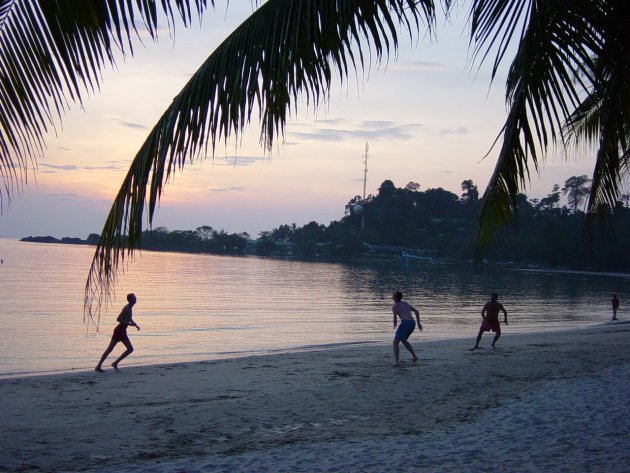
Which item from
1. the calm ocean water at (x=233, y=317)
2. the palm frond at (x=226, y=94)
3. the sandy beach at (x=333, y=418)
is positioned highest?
the palm frond at (x=226, y=94)

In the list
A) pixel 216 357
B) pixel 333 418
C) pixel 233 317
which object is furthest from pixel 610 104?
pixel 233 317

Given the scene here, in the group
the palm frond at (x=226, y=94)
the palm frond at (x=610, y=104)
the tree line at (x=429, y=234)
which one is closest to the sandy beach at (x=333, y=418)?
the palm frond at (x=610, y=104)

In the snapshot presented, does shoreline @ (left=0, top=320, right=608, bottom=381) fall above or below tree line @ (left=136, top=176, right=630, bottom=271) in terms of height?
below

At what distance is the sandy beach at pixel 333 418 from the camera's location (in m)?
6.03

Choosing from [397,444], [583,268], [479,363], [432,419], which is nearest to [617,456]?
[397,444]

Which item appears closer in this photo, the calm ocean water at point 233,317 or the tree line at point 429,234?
the calm ocean water at point 233,317

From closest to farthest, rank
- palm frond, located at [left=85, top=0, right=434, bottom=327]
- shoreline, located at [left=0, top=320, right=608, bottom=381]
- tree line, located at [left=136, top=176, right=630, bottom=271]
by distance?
1. palm frond, located at [left=85, top=0, right=434, bottom=327]
2. shoreline, located at [left=0, top=320, right=608, bottom=381]
3. tree line, located at [left=136, top=176, right=630, bottom=271]

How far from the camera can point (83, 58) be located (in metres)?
2.12

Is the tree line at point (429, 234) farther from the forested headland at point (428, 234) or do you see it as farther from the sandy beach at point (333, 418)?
the sandy beach at point (333, 418)

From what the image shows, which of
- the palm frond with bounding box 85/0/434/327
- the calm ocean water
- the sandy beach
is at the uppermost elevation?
the palm frond with bounding box 85/0/434/327

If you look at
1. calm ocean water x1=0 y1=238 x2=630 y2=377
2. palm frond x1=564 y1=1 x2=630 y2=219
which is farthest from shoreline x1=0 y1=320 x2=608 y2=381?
palm frond x1=564 y1=1 x2=630 y2=219

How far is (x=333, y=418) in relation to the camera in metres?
8.55

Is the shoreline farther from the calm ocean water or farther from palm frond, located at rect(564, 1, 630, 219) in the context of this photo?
palm frond, located at rect(564, 1, 630, 219)

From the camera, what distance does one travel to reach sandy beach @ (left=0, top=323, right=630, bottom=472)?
6.03 metres
